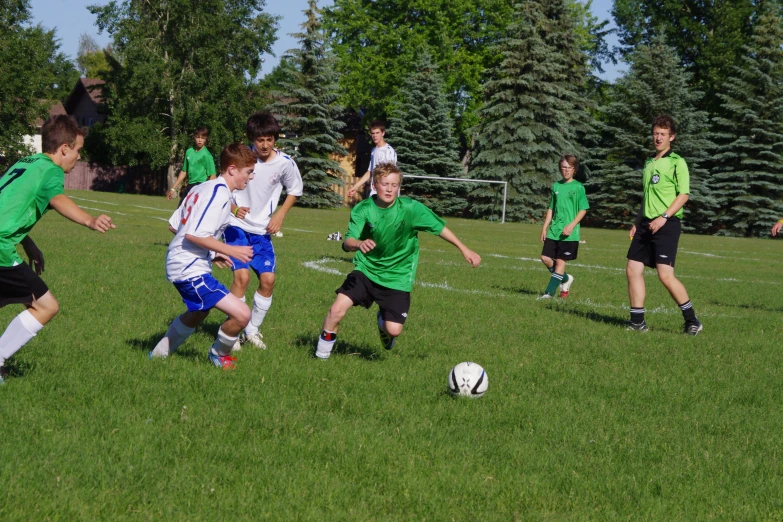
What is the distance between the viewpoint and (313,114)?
4966cm

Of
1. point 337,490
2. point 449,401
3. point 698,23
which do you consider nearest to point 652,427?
point 449,401

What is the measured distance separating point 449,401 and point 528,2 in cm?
4376

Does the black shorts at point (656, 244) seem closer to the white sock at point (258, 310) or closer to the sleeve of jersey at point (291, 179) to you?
the sleeve of jersey at point (291, 179)

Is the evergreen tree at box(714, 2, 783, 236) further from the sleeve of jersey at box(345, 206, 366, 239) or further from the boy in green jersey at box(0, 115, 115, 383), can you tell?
the boy in green jersey at box(0, 115, 115, 383)

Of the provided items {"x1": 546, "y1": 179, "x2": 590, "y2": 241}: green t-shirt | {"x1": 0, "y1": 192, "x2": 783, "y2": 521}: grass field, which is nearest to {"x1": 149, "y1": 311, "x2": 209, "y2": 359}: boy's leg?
{"x1": 0, "y1": 192, "x2": 783, "y2": 521}: grass field

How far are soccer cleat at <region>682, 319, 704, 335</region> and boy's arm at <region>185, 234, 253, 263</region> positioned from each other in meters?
5.47

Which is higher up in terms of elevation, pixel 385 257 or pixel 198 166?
pixel 198 166

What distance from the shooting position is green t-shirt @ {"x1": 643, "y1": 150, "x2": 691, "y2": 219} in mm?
9242

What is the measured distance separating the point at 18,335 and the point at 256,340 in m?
2.29

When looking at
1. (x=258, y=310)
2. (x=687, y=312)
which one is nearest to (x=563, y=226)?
(x=687, y=312)

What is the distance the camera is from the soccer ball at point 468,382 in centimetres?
583

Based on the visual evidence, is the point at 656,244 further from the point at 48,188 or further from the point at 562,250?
the point at 48,188

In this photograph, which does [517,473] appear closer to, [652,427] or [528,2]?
[652,427]

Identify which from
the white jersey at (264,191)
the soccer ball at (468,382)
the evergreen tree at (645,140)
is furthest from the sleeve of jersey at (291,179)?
the evergreen tree at (645,140)
